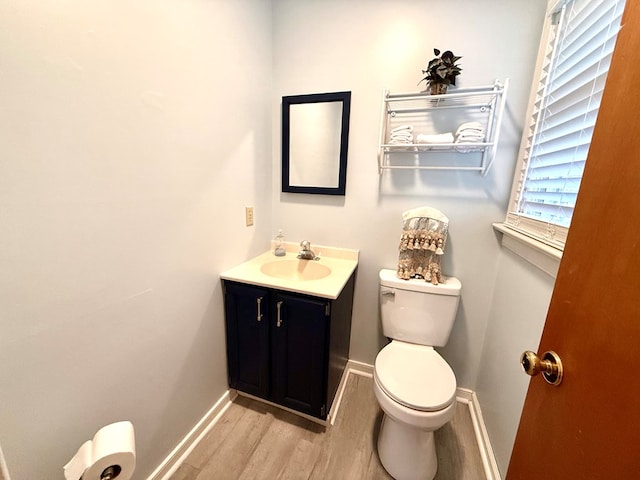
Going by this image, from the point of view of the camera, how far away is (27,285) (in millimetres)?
666

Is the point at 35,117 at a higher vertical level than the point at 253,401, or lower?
higher

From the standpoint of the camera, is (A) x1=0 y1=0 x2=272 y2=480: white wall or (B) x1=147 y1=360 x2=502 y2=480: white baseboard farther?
(B) x1=147 y1=360 x2=502 y2=480: white baseboard

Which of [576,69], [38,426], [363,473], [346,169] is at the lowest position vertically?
[363,473]

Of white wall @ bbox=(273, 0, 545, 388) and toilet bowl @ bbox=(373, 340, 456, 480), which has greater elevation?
white wall @ bbox=(273, 0, 545, 388)

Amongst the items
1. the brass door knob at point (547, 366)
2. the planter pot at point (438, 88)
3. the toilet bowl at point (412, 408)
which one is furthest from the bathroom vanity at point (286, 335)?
the planter pot at point (438, 88)

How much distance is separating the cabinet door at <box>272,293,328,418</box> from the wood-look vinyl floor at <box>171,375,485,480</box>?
0.47 feet

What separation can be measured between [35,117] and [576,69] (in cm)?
175

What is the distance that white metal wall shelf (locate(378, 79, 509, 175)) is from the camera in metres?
1.29

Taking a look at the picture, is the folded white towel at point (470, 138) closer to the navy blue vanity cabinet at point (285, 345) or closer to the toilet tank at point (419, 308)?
the toilet tank at point (419, 308)

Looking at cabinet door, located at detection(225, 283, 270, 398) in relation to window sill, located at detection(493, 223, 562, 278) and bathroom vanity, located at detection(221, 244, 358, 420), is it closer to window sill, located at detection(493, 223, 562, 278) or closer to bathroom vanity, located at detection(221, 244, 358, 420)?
bathroom vanity, located at detection(221, 244, 358, 420)

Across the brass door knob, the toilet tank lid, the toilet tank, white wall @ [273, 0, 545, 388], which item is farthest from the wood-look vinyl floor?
the brass door knob

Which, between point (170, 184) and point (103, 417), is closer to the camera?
point (103, 417)

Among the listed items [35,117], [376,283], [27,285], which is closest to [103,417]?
[27,285]

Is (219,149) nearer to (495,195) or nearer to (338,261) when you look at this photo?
(338,261)
